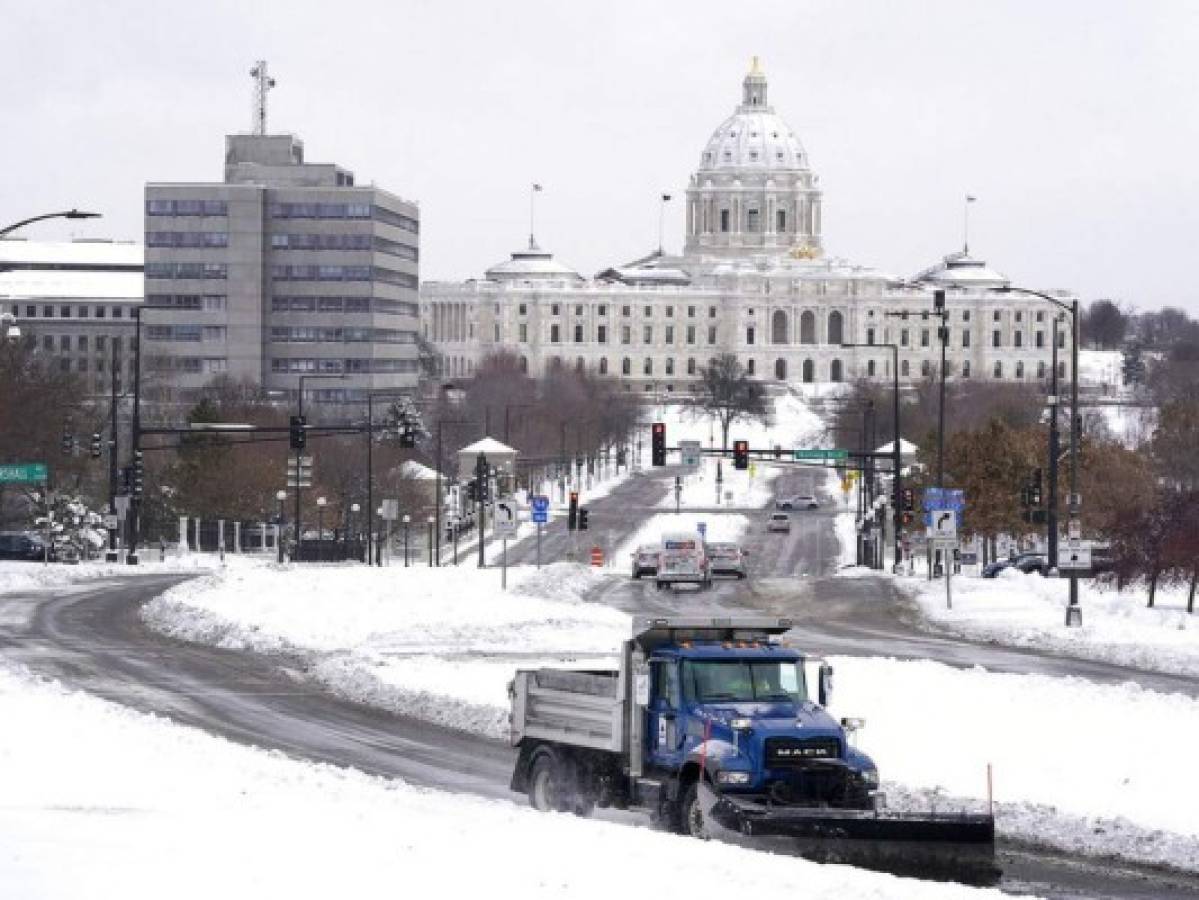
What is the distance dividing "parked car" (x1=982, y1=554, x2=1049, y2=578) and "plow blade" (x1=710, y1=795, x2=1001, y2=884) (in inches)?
2453

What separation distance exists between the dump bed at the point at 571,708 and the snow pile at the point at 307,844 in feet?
2.73

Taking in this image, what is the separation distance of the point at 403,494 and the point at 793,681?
332 feet

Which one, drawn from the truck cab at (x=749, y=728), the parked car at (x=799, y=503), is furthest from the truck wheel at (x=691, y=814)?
the parked car at (x=799, y=503)

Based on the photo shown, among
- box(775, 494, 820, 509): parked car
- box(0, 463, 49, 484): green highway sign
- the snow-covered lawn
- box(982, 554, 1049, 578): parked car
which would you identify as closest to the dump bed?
the snow-covered lawn

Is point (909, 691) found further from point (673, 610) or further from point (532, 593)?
point (532, 593)

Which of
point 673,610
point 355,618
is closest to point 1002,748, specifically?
point 355,618

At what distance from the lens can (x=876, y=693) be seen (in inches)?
1487

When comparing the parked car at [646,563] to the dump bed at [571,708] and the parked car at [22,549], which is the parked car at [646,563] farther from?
the dump bed at [571,708]

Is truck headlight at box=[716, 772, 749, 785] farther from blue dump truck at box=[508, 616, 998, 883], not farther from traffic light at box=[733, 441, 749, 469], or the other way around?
traffic light at box=[733, 441, 749, 469]

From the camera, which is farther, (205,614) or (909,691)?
(205,614)

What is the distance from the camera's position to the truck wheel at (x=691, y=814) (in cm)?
2303

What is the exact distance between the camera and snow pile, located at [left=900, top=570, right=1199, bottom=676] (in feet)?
163

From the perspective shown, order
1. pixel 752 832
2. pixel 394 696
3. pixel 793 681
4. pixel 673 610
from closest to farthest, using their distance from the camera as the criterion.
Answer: pixel 752 832 → pixel 793 681 → pixel 394 696 → pixel 673 610

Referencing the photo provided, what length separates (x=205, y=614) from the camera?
53344mm
